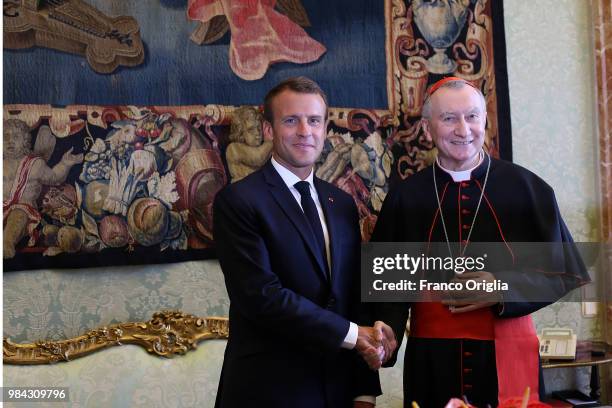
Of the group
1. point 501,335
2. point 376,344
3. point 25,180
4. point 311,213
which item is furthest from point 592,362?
point 25,180

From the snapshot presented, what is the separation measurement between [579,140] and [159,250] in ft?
7.87

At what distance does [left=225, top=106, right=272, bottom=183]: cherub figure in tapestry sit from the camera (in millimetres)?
3402

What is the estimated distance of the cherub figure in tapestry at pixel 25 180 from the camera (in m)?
3.16

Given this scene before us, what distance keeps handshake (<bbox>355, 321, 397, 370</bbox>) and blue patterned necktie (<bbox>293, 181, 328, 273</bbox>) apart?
26cm

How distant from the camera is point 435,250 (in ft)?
7.98

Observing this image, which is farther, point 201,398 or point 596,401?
A: point 596,401

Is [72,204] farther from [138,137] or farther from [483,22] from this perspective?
[483,22]

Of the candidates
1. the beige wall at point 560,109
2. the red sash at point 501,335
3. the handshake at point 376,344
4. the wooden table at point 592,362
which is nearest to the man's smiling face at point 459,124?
the red sash at point 501,335

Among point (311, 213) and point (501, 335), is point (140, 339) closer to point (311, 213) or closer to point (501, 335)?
point (311, 213)

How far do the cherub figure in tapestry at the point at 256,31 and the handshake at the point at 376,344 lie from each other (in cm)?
164

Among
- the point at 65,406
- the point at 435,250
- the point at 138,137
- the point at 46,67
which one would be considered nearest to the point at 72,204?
the point at 138,137

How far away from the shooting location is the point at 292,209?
231 cm

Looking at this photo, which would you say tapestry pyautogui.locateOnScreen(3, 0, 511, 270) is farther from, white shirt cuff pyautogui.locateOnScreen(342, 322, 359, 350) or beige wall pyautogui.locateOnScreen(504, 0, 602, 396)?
white shirt cuff pyautogui.locateOnScreen(342, 322, 359, 350)

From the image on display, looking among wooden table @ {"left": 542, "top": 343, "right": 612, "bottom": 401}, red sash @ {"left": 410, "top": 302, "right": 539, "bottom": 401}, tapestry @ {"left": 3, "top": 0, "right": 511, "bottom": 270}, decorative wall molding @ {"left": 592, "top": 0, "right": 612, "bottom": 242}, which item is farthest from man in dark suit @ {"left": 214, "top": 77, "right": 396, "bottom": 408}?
decorative wall molding @ {"left": 592, "top": 0, "right": 612, "bottom": 242}
